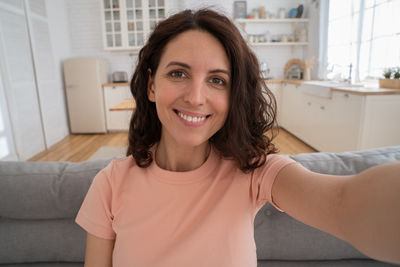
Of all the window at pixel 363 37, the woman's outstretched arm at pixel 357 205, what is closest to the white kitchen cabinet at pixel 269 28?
the window at pixel 363 37

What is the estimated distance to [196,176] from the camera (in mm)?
768

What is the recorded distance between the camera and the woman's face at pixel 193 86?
2.32ft

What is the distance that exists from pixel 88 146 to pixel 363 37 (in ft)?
16.2

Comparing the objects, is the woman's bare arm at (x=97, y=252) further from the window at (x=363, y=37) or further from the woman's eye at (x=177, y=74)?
the window at (x=363, y=37)

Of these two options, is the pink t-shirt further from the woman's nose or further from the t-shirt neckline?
the woman's nose

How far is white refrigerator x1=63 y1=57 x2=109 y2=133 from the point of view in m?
5.00

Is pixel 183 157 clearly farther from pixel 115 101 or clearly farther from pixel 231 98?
pixel 115 101

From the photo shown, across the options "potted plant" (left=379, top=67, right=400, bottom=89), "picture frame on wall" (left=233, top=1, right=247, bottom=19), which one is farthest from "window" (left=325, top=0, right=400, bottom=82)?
"picture frame on wall" (left=233, top=1, right=247, bottom=19)

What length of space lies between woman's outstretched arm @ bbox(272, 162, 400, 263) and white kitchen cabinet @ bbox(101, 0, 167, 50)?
17.4 ft

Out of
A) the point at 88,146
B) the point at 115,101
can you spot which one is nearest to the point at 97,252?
the point at 88,146

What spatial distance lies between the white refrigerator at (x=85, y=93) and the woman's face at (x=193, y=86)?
4854 mm

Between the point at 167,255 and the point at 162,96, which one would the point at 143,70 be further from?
the point at 167,255

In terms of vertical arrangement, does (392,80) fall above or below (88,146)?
above

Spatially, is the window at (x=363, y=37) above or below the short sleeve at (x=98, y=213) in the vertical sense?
above
